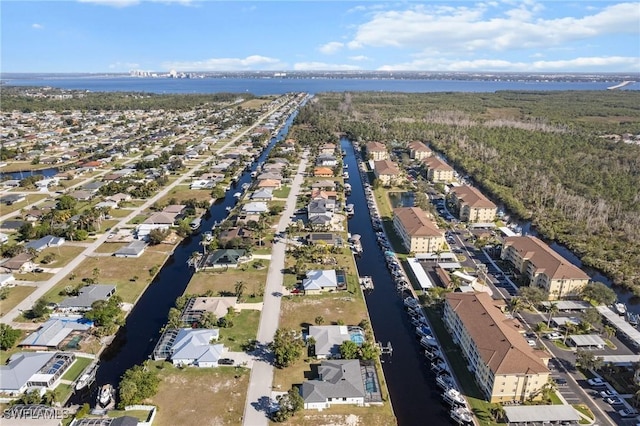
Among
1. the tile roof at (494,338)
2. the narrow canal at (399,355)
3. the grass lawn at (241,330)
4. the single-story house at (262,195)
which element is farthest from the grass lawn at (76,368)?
the single-story house at (262,195)

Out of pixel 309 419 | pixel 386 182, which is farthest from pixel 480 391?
pixel 386 182

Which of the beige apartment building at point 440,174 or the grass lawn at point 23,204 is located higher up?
the beige apartment building at point 440,174

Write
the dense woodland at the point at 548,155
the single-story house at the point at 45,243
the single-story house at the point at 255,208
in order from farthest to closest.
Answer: the single-story house at the point at 255,208 → the dense woodland at the point at 548,155 → the single-story house at the point at 45,243

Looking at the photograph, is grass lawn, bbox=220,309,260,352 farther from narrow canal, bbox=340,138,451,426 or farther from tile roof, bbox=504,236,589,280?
tile roof, bbox=504,236,589,280

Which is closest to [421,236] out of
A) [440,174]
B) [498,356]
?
[498,356]

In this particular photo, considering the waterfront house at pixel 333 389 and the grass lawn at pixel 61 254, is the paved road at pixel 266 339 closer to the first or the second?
the waterfront house at pixel 333 389

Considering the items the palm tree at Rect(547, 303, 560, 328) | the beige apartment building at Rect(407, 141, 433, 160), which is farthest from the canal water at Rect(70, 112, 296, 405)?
the beige apartment building at Rect(407, 141, 433, 160)
